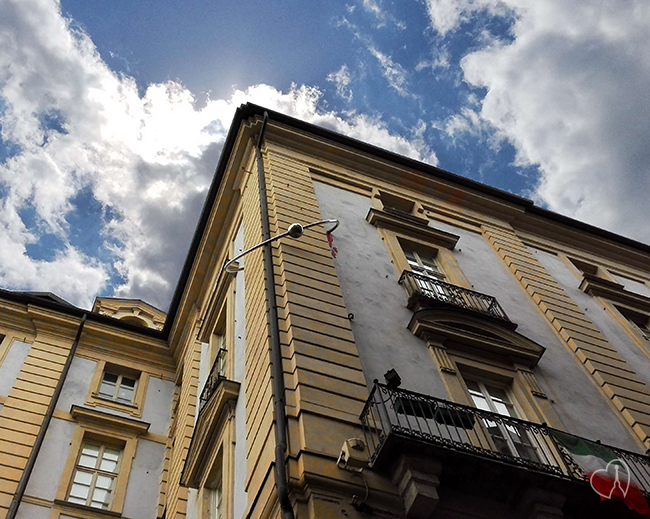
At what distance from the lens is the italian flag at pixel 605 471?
9.42m

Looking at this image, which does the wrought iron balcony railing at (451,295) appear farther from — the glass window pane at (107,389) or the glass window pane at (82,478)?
the glass window pane at (107,389)

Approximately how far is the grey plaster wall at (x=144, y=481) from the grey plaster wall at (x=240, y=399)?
5752 millimetres

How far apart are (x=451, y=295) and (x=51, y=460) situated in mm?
11219

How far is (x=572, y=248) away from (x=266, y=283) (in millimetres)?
14465

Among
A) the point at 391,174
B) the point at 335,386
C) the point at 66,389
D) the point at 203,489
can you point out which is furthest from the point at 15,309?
the point at 335,386

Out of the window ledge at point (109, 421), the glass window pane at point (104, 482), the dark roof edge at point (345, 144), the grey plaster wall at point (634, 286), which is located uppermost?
the dark roof edge at point (345, 144)

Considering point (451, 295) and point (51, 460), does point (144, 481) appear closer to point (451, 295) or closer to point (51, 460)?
point (51, 460)

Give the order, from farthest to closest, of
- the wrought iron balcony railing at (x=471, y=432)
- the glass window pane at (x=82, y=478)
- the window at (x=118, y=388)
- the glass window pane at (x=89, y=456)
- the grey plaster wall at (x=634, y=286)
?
the grey plaster wall at (x=634, y=286) < the window at (x=118, y=388) < the glass window pane at (x=89, y=456) < the glass window pane at (x=82, y=478) < the wrought iron balcony railing at (x=471, y=432)

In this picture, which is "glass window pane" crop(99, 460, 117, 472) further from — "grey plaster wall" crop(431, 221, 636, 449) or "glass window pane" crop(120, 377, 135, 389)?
"grey plaster wall" crop(431, 221, 636, 449)

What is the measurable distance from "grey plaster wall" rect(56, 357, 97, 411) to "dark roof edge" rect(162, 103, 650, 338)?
122 inches

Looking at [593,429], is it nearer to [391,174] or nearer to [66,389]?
[391,174]

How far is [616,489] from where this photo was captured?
31.5 feet

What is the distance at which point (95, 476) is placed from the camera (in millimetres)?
17188

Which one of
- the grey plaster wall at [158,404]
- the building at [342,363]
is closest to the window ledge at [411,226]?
the building at [342,363]
